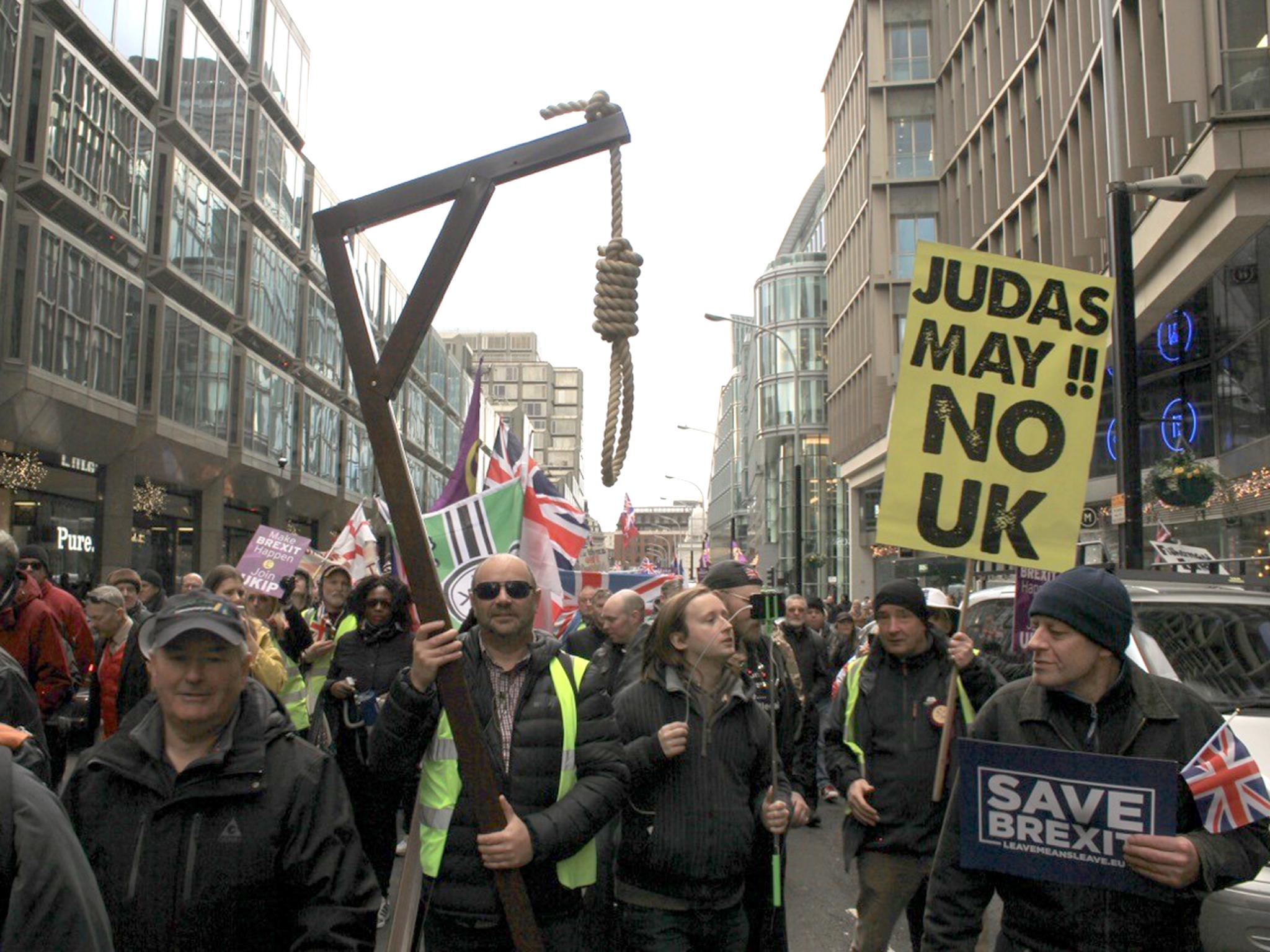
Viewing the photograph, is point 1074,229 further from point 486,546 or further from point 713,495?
point 713,495

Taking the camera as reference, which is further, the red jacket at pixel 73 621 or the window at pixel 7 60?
the window at pixel 7 60

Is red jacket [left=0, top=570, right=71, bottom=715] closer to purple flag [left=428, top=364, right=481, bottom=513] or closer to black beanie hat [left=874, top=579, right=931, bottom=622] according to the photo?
purple flag [left=428, top=364, right=481, bottom=513]

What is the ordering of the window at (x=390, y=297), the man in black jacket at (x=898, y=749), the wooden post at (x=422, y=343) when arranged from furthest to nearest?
the window at (x=390, y=297)
the man in black jacket at (x=898, y=749)
the wooden post at (x=422, y=343)

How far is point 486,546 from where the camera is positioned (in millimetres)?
7141

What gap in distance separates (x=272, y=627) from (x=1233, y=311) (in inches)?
690

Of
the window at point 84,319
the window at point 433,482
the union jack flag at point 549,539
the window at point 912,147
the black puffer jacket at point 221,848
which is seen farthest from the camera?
the window at point 433,482

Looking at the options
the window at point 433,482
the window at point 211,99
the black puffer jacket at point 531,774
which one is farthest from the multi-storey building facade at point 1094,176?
→ the window at point 433,482

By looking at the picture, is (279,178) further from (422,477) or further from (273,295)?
(422,477)

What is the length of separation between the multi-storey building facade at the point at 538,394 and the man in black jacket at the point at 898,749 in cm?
14267

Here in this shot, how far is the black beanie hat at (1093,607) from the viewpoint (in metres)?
3.10

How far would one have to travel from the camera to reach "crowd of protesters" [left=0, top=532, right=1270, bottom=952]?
8.28ft

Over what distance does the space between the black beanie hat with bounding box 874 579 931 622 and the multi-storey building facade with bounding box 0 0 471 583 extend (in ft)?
61.6

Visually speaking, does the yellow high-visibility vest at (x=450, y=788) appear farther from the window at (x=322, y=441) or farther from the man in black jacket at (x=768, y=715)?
the window at (x=322, y=441)

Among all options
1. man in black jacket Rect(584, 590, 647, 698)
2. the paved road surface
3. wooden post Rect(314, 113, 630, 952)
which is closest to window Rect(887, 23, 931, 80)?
the paved road surface
